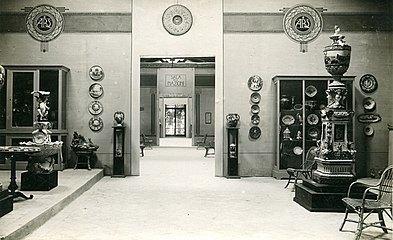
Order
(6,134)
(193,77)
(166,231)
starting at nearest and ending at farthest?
(166,231), (6,134), (193,77)

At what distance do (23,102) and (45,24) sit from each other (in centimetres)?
185

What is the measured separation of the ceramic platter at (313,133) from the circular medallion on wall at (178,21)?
355 cm

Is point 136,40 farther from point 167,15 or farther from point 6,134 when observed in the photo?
point 6,134

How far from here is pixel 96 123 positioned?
9891mm

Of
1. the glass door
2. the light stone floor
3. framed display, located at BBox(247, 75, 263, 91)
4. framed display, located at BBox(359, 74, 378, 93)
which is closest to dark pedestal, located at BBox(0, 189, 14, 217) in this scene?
the light stone floor

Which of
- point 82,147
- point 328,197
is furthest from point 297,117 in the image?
point 82,147

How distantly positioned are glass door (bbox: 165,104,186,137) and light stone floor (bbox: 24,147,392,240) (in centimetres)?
1840

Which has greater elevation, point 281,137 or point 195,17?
point 195,17

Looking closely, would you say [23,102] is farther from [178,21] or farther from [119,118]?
[178,21]

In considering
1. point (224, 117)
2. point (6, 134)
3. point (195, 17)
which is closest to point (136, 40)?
point (195, 17)

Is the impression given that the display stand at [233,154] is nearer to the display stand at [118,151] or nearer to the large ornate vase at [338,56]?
the display stand at [118,151]

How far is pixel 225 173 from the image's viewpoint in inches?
387

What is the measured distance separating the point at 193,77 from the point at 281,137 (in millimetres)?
11082

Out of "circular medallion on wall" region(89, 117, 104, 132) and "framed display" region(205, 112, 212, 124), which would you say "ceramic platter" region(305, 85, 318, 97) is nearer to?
"circular medallion on wall" region(89, 117, 104, 132)
